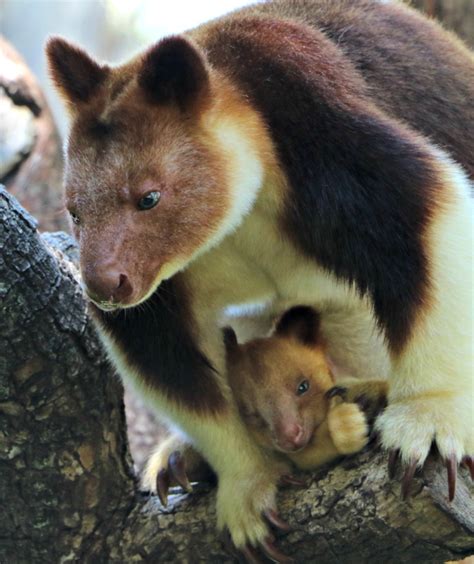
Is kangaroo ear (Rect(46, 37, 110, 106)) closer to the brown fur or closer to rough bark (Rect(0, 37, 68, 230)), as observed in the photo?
the brown fur

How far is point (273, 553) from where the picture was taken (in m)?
2.86

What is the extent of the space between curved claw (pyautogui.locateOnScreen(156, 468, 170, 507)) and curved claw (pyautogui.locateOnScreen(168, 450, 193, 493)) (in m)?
0.02

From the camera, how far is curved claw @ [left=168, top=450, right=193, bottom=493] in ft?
10.6

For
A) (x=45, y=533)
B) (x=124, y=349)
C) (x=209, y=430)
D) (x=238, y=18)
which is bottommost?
(x=45, y=533)

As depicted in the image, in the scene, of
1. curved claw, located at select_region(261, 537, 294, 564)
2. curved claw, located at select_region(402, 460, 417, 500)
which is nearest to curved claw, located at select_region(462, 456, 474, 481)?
curved claw, located at select_region(402, 460, 417, 500)

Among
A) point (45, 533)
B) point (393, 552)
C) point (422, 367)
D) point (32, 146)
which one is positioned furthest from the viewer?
point (32, 146)

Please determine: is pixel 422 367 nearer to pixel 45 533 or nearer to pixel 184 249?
pixel 184 249

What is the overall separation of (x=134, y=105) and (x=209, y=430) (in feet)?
3.71

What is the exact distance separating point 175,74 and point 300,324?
44.1 inches

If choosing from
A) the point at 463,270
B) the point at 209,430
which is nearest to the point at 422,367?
the point at 463,270

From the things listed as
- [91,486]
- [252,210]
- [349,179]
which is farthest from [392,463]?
[91,486]

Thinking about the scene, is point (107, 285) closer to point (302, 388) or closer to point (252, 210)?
point (252, 210)

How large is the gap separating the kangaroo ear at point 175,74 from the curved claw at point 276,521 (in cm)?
132

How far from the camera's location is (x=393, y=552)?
2654mm
